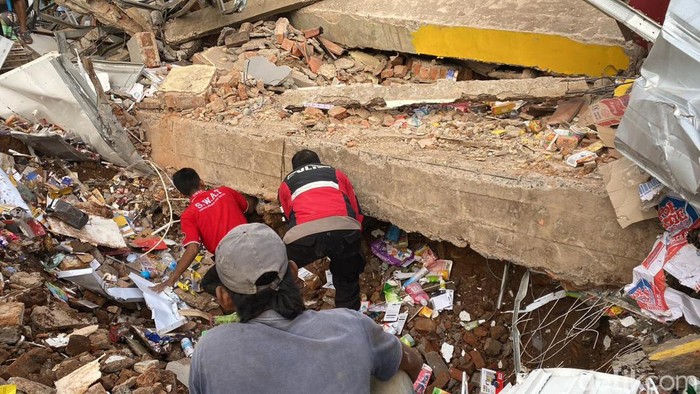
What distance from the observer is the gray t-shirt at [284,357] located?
1824mm

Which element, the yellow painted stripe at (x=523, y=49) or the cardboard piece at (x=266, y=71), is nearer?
the yellow painted stripe at (x=523, y=49)

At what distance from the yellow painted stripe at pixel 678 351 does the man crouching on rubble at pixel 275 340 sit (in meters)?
1.77

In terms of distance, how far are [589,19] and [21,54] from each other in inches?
243

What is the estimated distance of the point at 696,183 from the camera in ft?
9.21

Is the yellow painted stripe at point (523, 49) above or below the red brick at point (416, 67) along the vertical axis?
above

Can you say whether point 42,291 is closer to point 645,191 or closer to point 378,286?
point 378,286

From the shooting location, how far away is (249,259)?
6.38ft

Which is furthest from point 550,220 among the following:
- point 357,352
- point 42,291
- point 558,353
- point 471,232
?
point 42,291

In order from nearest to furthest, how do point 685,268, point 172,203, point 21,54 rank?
point 685,268, point 172,203, point 21,54

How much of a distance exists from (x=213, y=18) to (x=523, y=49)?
3870mm

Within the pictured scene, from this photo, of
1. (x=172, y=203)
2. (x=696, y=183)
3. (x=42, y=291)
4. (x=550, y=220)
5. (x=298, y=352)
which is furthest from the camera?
(x=172, y=203)

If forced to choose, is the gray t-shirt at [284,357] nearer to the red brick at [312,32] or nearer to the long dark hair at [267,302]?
the long dark hair at [267,302]

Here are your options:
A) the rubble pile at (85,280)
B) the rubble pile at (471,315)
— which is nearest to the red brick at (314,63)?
the rubble pile at (85,280)

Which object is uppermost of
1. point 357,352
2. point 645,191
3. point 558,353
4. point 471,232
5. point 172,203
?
point 357,352
